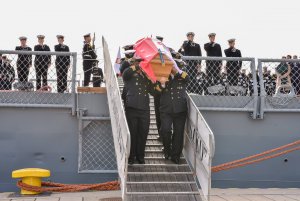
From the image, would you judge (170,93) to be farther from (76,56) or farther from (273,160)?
(273,160)

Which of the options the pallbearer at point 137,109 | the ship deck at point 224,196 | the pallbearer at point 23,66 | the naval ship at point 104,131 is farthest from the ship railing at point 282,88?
the pallbearer at point 23,66

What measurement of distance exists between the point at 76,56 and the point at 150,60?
2.21m

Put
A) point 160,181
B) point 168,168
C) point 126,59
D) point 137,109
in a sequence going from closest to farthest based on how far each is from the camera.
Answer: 1. point 160,181
2. point 137,109
3. point 168,168
4. point 126,59

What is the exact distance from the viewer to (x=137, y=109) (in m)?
7.93

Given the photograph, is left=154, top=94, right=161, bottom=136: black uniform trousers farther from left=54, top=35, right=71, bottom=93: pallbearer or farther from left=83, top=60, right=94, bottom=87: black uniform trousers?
left=83, top=60, right=94, bottom=87: black uniform trousers

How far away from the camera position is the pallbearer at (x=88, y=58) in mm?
10938

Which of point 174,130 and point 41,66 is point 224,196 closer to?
point 174,130

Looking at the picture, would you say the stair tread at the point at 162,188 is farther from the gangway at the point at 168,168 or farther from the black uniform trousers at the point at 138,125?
the black uniform trousers at the point at 138,125

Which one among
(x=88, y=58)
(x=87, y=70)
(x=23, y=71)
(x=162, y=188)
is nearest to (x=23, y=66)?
(x=23, y=71)

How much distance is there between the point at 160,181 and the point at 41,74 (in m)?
3.78

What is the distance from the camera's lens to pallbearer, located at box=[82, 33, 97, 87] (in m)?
10.9

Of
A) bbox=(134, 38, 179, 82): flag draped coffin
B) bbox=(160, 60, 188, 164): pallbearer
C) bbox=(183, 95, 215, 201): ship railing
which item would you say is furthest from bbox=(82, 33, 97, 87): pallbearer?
bbox=(183, 95, 215, 201): ship railing

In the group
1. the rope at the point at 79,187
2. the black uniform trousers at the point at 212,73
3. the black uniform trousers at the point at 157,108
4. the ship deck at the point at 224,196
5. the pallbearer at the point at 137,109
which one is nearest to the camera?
the pallbearer at the point at 137,109

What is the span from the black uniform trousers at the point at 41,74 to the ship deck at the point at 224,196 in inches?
87.4
